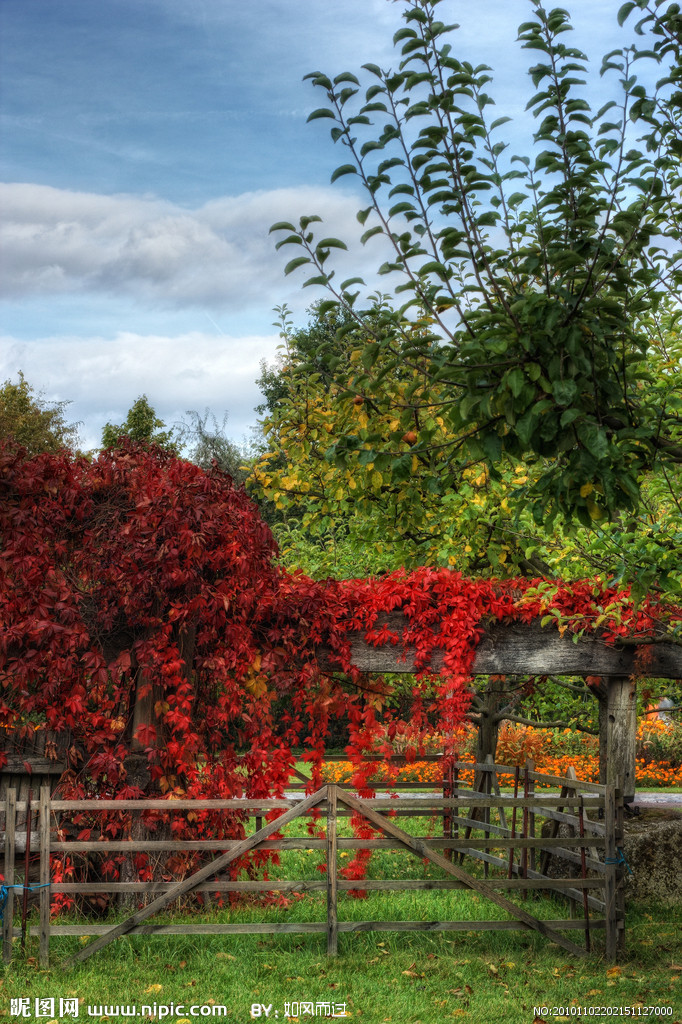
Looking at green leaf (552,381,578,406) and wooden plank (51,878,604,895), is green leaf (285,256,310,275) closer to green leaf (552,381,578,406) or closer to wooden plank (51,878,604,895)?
green leaf (552,381,578,406)

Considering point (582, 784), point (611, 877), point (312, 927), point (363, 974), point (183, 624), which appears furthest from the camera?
point (582, 784)

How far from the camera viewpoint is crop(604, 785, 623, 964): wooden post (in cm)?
720

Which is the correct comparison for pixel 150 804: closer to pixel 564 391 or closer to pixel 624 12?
pixel 564 391

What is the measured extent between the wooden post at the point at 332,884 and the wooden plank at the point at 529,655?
1.56 metres

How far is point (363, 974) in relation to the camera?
656cm

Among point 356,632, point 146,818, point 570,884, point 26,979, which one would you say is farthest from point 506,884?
point 26,979

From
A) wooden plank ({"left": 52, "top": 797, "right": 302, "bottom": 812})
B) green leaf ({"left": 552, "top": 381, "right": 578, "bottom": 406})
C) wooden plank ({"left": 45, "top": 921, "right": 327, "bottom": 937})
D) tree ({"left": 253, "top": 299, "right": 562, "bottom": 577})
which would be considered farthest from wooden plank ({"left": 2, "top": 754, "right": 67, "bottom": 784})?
green leaf ({"left": 552, "top": 381, "right": 578, "bottom": 406})

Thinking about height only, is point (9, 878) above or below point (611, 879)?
above

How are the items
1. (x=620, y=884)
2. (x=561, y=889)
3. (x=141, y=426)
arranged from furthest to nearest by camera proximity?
(x=141, y=426) → (x=561, y=889) → (x=620, y=884)

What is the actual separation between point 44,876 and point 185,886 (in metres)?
1.05

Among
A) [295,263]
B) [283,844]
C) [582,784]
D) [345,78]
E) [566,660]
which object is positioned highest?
[345,78]

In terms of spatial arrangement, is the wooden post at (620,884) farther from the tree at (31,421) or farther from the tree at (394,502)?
the tree at (31,421)

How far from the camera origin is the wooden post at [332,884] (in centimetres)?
689

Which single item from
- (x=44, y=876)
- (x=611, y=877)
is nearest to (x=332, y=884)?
(x=44, y=876)
